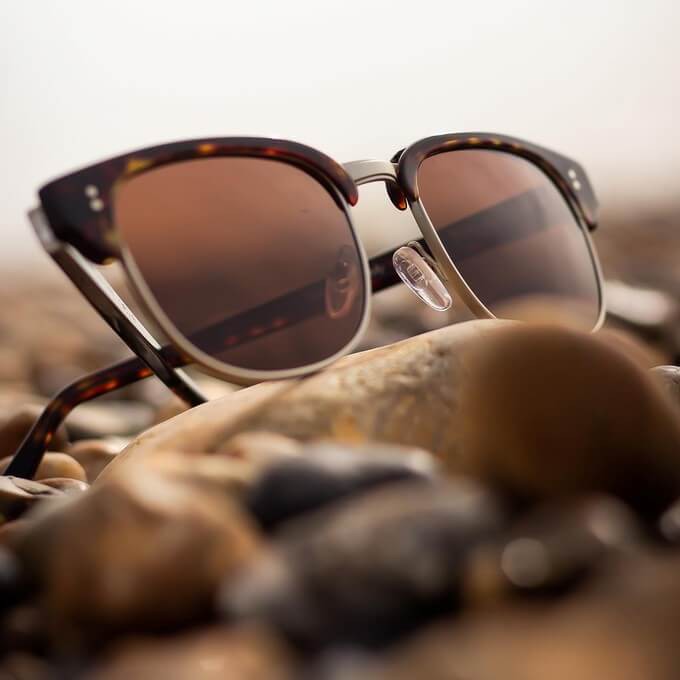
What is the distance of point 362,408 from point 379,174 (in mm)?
623

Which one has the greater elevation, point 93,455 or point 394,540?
point 394,540

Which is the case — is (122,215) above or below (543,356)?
above

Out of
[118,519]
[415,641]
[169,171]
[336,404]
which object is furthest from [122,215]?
[415,641]

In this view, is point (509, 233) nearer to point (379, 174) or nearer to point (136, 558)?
point (379, 174)

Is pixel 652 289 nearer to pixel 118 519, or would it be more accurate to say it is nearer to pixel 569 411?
pixel 569 411

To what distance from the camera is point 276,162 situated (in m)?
1.21

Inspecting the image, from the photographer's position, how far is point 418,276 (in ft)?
4.36

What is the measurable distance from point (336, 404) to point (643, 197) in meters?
8.88

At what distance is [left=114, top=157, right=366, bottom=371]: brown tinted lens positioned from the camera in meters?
1.06

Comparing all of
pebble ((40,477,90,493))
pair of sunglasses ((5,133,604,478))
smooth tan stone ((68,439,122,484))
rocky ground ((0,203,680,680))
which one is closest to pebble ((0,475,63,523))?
rocky ground ((0,203,680,680))

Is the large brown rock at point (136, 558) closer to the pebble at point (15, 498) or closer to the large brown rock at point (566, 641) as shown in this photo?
the large brown rock at point (566, 641)

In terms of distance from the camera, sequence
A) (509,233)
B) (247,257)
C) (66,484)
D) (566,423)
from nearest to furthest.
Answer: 1. (566,423)
2. (66,484)
3. (247,257)
4. (509,233)

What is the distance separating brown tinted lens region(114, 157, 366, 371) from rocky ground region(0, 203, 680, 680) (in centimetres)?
22

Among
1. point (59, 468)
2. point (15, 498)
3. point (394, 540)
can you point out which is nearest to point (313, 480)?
point (394, 540)
